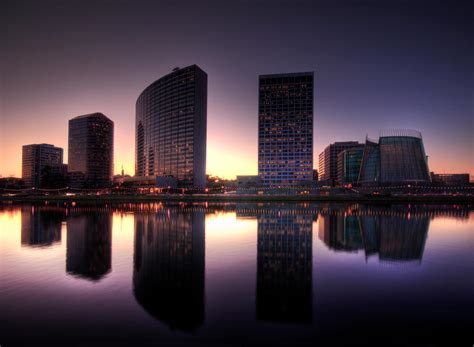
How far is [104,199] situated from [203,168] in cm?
7038

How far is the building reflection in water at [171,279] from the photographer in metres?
9.46

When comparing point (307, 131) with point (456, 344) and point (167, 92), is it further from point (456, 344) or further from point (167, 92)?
point (456, 344)

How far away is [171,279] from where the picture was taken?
12914 mm

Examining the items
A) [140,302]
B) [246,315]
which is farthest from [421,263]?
[140,302]

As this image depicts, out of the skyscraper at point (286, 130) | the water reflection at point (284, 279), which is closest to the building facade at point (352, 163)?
the skyscraper at point (286, 130)

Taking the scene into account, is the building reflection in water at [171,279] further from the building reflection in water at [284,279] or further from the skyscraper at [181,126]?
the skyscraper at [181,126]

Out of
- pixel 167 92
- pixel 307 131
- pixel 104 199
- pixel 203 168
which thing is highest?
pixel 167 92

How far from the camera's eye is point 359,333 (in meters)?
8.18

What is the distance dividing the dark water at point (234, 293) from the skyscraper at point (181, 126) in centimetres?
13987

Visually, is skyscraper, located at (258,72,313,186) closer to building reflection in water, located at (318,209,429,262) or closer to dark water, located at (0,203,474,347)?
building reflection in water, located at (318,209,429,262)

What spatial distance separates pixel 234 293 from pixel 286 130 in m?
173

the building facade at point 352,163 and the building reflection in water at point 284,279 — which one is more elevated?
the building facade at point 352,163

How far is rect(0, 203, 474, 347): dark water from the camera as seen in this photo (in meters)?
8.17

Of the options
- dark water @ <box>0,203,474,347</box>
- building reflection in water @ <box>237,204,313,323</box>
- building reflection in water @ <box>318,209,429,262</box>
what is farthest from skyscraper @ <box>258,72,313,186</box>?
dark water @ <box>0,203,474,347</box>
